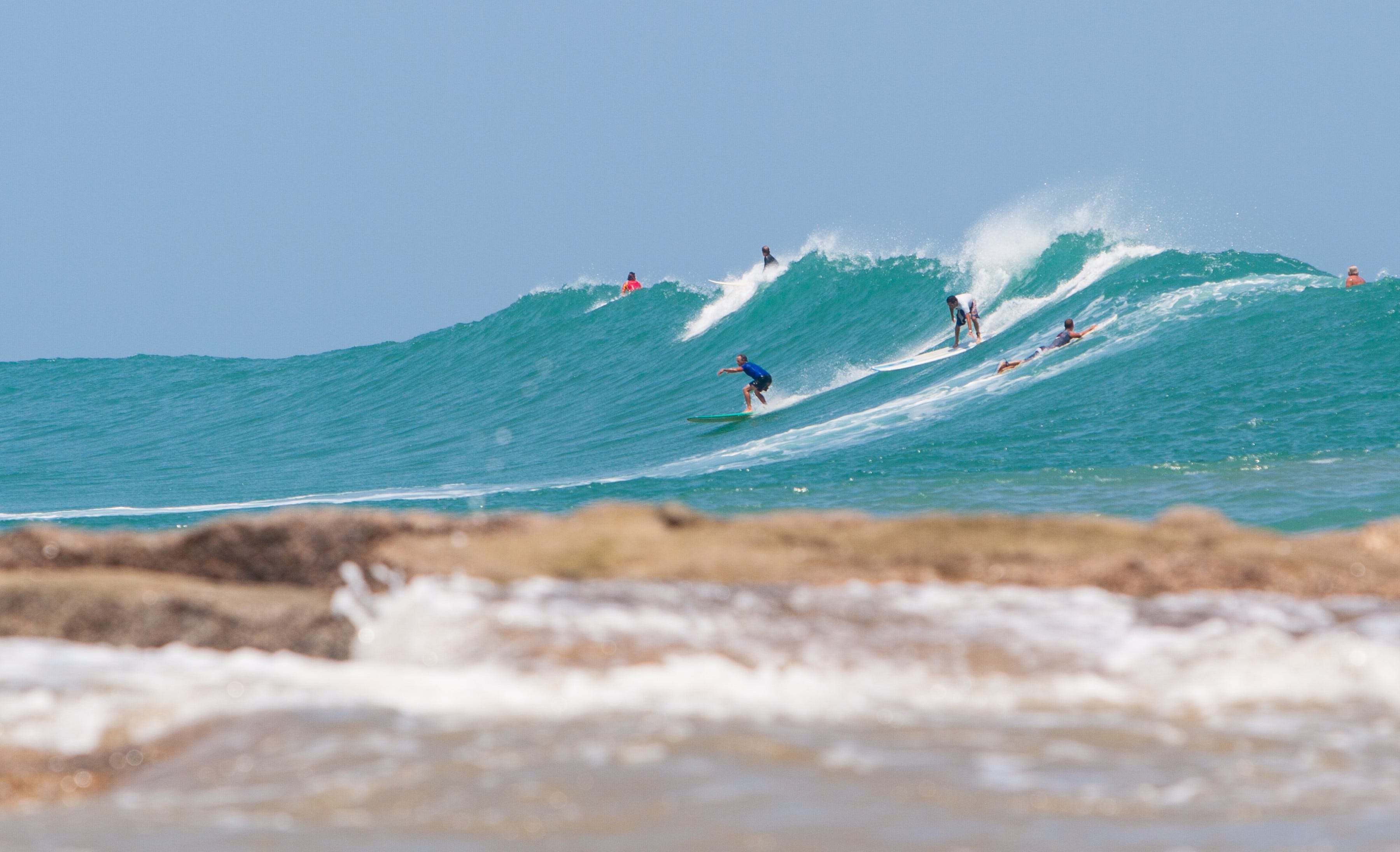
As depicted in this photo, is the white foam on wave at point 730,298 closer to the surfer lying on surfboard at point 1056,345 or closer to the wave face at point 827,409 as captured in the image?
the wave face at point 827,409

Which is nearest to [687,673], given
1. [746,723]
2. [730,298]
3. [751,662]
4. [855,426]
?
[751,662]

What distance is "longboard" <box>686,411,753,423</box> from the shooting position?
1902 centimetres

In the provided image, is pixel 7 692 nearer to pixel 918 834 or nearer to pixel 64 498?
pixel 918 834

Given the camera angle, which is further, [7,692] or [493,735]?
[7,692]

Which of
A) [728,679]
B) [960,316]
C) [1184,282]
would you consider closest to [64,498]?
[960,316]

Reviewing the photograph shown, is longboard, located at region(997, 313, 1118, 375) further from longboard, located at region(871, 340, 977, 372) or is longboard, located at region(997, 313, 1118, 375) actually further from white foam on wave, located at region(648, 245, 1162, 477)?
longboard, located at region(871, 340, 977, 372)

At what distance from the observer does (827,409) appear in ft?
61.5

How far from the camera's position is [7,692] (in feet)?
11.8

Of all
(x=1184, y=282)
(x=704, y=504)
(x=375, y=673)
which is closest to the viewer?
(x=375, y=673)

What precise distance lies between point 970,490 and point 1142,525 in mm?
7956

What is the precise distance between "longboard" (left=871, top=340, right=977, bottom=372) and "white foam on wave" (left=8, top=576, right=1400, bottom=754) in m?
16.0

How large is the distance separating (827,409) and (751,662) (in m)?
15.3

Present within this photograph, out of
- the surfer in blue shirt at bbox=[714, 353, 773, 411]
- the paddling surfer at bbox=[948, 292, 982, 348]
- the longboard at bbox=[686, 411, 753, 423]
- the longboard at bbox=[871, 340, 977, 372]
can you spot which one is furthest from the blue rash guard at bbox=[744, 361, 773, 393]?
the paddling surfer at bbox=[948, 292, 982, 348]

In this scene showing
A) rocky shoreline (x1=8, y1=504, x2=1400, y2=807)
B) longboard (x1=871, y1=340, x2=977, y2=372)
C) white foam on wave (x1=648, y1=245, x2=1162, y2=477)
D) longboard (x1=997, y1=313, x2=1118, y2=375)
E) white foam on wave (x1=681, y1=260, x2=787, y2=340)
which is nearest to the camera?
rocky shoreline (x1=8, y1=504, x2=1400, y2=807)
